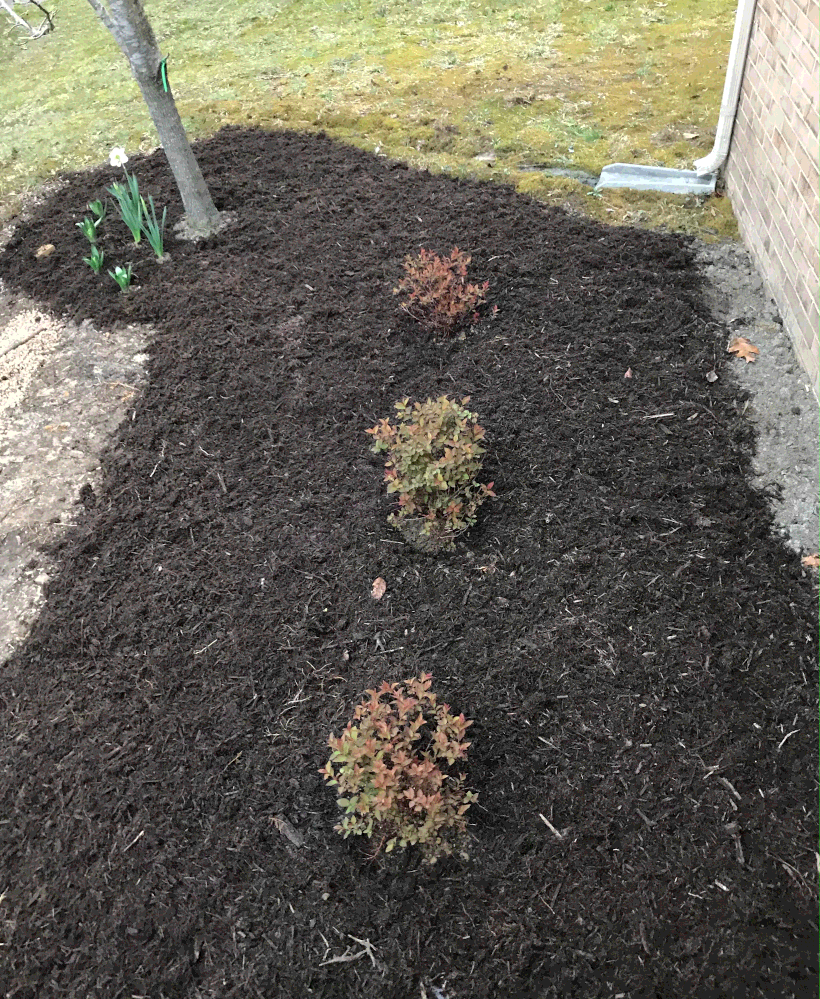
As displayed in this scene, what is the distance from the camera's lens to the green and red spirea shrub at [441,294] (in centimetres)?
364

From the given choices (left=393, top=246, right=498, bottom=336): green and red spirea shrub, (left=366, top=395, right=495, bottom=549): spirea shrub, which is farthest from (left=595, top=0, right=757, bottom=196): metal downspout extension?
(left=366, top=395, right=495, bottom=549): spirea shrub

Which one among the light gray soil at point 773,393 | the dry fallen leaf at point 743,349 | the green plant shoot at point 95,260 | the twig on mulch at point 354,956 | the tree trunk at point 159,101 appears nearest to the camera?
the twig on mulch at point 354,956

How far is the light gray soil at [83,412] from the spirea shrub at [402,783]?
5.01 ft

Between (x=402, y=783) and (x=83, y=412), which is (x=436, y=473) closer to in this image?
(x=402, y=783)

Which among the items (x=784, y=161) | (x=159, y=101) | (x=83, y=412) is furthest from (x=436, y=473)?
(x=159, y=101)

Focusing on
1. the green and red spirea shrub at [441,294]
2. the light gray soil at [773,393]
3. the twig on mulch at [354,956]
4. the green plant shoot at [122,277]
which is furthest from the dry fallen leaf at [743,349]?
the green plant shoot at [122,277]

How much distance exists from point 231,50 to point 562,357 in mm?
5402

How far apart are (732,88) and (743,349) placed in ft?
5.66

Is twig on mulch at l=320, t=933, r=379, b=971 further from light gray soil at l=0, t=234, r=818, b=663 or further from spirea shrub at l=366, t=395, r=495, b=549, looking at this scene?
light gray soil at l=0, t=234, r=818, b=663

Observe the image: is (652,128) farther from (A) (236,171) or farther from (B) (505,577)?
(B) (505,577)

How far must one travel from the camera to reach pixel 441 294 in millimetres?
3629

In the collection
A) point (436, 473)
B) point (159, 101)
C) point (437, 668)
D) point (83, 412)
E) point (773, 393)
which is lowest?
point (773, 393)

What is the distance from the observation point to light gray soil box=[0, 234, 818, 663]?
3002mm

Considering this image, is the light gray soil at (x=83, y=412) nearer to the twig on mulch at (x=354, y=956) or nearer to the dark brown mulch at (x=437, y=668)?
the dark brown mulch at (x=437, y=668)
